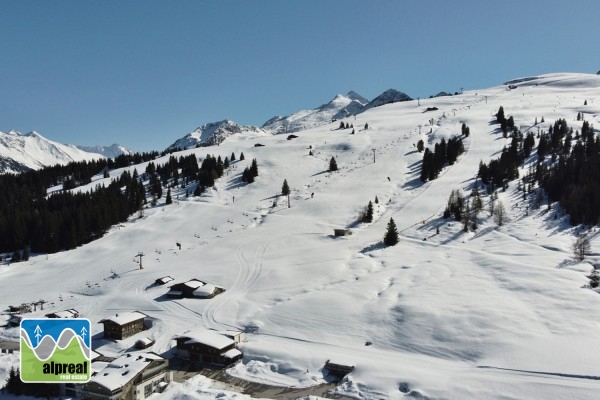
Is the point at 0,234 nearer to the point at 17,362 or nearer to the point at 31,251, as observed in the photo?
the point at 31,251

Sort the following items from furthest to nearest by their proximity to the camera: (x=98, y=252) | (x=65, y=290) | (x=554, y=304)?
(x=98, y=252) → (x=65, y=290) → (x=554, y=304)

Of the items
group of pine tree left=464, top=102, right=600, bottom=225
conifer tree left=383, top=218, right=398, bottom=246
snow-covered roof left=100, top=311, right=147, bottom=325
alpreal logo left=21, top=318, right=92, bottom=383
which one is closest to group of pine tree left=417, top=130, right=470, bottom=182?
group of pine tree left=464, top=102, right=600, bottom=225

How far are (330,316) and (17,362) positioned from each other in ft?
104

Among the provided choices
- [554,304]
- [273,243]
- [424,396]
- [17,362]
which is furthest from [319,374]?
[273,243]

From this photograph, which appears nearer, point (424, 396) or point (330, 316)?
point (424, 396)

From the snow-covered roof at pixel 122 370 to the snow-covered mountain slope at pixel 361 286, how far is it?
359 cm

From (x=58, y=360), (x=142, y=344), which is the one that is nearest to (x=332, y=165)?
(x=142, y=344)

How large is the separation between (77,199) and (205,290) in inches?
2583

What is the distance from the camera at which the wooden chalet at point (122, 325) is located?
47719 millimetres

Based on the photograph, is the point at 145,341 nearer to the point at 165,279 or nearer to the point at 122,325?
the point at 122,325

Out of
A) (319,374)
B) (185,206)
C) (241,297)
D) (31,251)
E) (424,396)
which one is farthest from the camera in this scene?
(185,206)

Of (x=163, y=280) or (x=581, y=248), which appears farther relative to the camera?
(x=163, y=280)

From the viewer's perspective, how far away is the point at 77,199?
Result: 10606cm

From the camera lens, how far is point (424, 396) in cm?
3269
